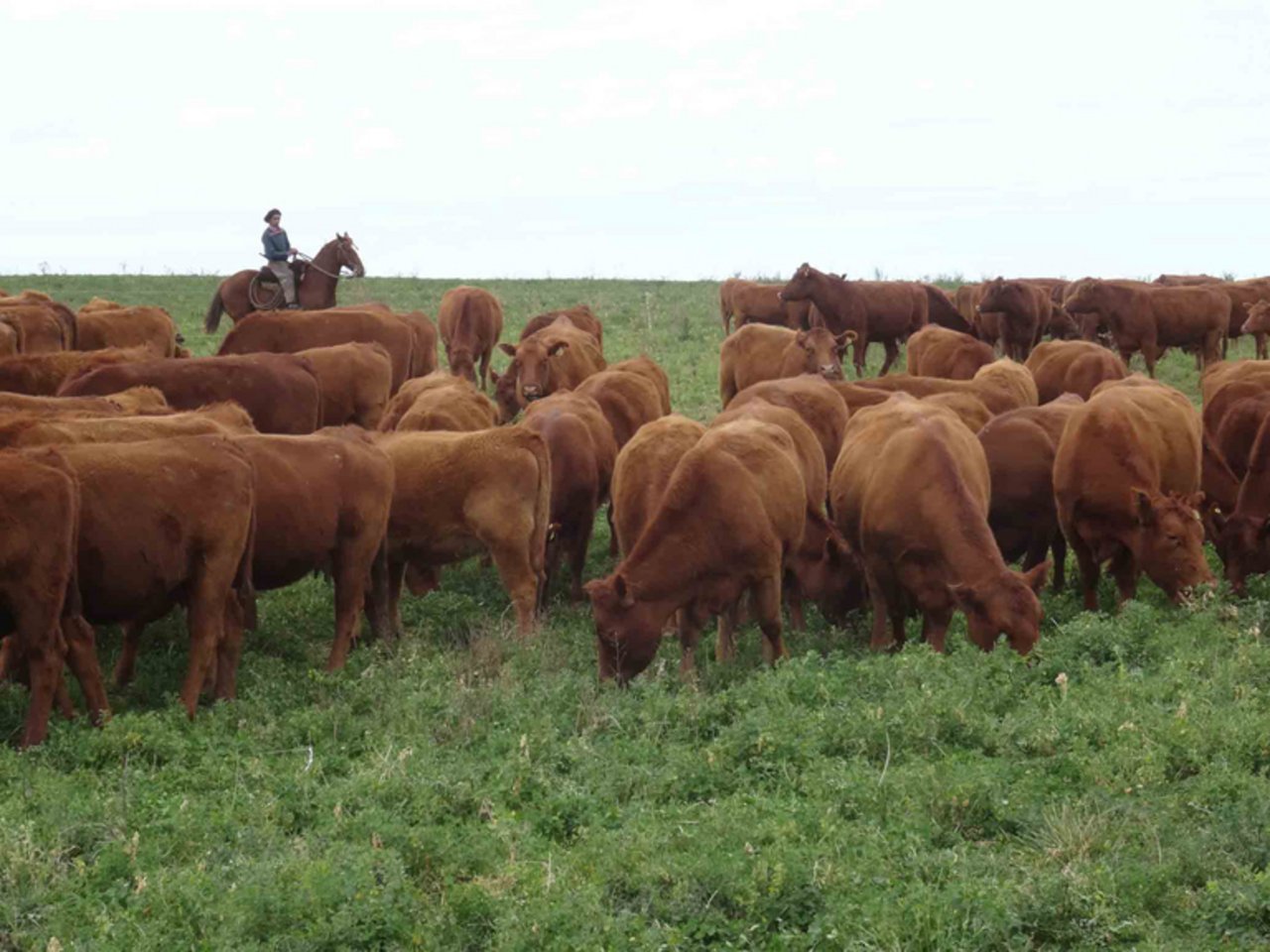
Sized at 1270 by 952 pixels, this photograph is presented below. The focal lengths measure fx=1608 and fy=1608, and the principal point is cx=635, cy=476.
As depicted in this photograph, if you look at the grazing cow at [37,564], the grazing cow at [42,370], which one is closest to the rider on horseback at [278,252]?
the grazing cow at [42,370]

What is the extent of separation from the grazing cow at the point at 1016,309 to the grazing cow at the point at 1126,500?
49.3 feet

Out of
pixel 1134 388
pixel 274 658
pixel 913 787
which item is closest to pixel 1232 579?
pixel 1134 388

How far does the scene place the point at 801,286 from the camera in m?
27.7

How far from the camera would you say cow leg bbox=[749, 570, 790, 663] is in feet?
35.0

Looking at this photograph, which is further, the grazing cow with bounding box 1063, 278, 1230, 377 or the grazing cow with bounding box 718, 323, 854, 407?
the grazing cow with bounding box 1063, 278, 1230, 377

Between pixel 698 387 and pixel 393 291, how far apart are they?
63.9 feet

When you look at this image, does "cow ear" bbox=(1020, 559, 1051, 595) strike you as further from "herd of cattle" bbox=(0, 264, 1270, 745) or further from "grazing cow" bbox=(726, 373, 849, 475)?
"grazing cow" bbox=(726, 373, 849, 475)

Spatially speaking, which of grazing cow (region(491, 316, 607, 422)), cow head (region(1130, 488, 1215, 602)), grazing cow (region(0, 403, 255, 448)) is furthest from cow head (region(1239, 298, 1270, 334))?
grazing cow (region(0, 403, 255, 448))

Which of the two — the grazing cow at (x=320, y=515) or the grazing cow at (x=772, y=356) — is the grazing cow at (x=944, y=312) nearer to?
the grazing cow at (x=772, y=356)

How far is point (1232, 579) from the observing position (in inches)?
487

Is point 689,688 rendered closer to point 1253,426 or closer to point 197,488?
point 197,488

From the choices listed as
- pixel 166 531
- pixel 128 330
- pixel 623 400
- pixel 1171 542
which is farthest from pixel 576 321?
pixel 166 531

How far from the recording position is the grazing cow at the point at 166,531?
923 cm

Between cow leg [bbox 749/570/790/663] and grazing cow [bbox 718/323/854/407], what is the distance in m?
9.62
